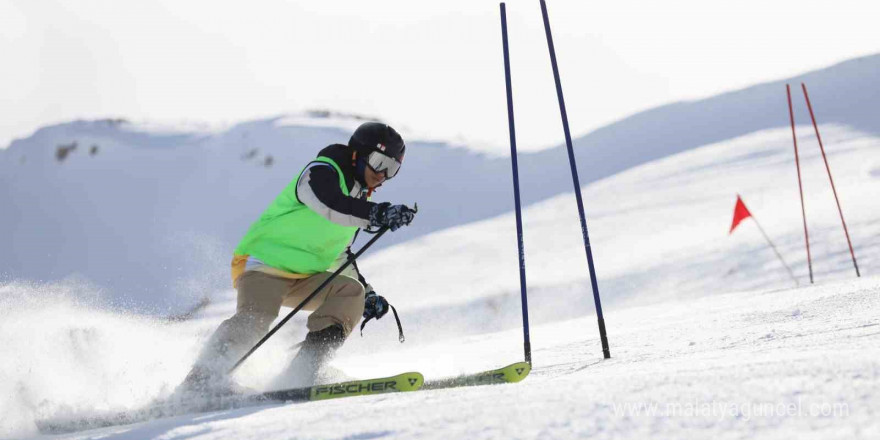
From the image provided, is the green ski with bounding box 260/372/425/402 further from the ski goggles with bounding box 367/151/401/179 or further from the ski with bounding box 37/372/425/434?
the ski goggles with bounding box 367/151/401/179

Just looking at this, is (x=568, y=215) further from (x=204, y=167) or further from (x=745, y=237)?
(x=204, y=167)

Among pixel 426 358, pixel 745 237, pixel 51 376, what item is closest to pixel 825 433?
pixel 51 376

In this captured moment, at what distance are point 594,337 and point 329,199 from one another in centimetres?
257

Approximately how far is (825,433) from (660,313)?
5.39 meters

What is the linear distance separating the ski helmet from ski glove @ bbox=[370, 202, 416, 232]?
1.33ft

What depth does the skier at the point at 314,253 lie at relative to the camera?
146 inches

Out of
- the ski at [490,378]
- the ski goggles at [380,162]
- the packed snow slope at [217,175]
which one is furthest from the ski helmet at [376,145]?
the packed snow slope at [217,175]

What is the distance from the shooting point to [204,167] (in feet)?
69.5

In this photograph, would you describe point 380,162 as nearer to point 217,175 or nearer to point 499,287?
point 499,287

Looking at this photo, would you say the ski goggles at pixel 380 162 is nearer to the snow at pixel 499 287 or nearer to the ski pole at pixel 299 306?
the ski pole at pixel 299 306

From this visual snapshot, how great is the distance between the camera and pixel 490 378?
3.22 meters

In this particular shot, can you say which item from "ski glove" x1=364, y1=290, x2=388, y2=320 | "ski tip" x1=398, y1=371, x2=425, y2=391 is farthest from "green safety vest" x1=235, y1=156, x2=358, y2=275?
"ski tip" x1=398, y1=371, x2=425, y2=391

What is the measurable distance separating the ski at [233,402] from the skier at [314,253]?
0.24 meters

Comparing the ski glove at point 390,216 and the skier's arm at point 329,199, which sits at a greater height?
the skier's arm at point 329,199
